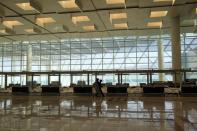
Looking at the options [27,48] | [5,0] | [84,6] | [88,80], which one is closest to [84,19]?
[84,6]

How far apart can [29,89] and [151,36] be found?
67.4 ft

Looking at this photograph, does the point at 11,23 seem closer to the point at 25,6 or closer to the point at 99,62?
the point at 25,6

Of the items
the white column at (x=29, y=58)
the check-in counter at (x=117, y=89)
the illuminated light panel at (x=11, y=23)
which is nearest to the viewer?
the check-in counter at (x=117, y=89)

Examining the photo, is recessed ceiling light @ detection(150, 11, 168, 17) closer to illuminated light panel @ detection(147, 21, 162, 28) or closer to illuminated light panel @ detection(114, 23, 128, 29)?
illuminated light panel @ detection(147, 21, 162, 28)

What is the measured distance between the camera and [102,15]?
83.9 feet

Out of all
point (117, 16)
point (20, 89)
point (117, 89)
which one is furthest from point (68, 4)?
point (20, 89)

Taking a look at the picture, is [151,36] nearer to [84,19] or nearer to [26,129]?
[84,19]

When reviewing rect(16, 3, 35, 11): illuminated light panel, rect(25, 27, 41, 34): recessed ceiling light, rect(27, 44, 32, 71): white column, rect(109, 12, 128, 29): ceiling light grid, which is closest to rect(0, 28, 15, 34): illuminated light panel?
rect(25, 27, 41, 34): recessed ceiling light

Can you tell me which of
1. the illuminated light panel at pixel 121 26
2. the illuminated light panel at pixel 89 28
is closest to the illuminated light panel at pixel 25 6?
the illuminated light panel at pixel 89 28

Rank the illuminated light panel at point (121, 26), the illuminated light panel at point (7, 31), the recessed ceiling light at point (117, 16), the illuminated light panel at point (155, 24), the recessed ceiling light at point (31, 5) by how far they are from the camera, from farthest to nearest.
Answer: the illuminated light panel at point (7, 31), the illuminated light panel at point (121, 26), the illuminated light panel at point (155, 24), the recessed ceiling light at point (117, 16), the recessed ceiling light at point (31, 5)

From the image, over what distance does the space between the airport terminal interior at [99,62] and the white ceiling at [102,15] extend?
0.09 m

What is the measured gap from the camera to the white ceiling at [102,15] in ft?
72.5

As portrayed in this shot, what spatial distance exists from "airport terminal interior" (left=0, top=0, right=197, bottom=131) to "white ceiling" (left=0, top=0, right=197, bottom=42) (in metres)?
0.09

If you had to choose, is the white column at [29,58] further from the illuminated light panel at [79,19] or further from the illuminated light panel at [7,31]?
the illuminated light panel at [79,19]
